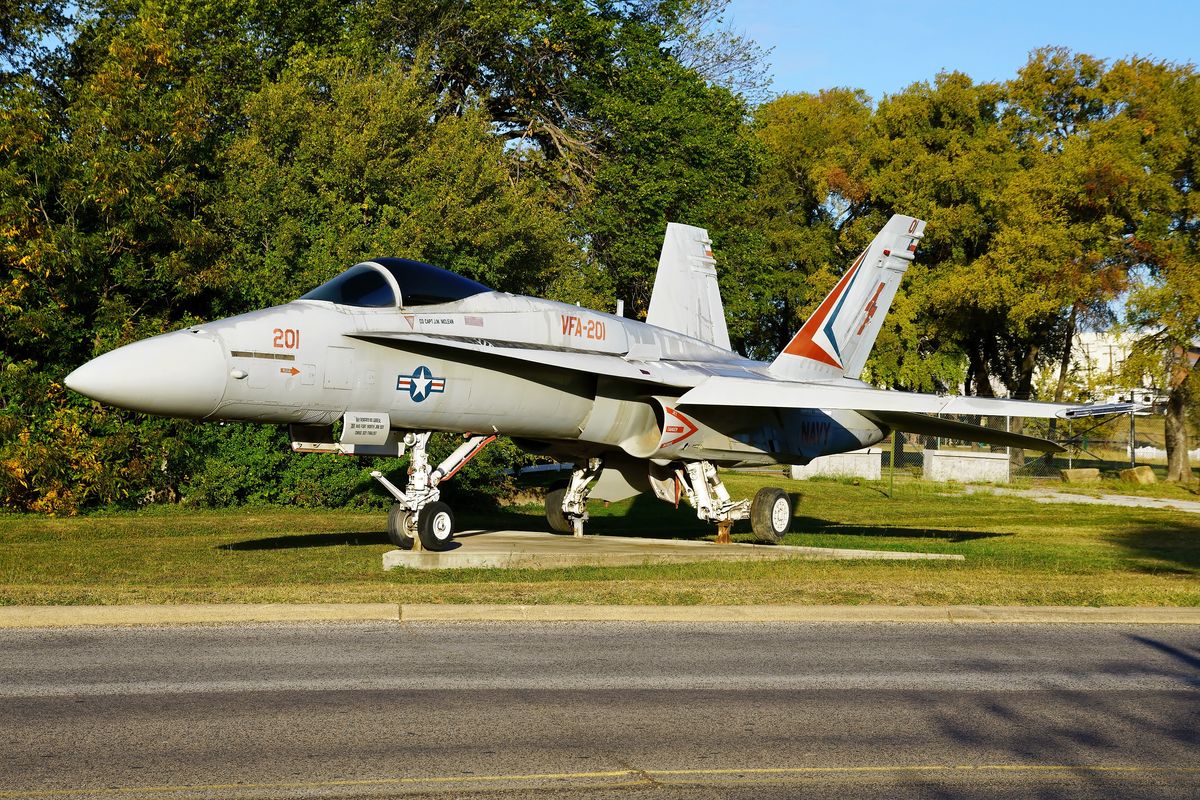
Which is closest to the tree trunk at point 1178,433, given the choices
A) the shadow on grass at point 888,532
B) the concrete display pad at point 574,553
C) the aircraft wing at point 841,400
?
the shadow on grass at point 888,532

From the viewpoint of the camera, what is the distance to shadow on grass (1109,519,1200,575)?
17344mm

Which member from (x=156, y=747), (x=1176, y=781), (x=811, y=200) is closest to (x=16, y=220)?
(x=156, y=747)

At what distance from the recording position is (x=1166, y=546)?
21.2 m

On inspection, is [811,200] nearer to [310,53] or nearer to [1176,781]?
[310,53]

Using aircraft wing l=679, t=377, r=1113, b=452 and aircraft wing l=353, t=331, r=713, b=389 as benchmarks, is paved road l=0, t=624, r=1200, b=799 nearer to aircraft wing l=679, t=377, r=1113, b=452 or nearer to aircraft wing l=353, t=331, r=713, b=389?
aircraft wing l=353, t=331, r=713, b=389

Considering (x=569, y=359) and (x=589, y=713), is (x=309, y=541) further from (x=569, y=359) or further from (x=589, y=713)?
(x=589, y=713)

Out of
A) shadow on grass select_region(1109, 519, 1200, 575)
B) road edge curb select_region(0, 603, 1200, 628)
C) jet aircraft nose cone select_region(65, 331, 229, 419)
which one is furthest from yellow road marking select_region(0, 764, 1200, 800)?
shadow on grass select_region(1109, 519, 1200, 575)

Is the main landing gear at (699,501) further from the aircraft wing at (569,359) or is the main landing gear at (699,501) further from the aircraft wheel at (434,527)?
the aircraft wheel at (434,527)

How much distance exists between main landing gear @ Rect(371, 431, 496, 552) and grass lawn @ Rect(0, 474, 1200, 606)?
0.54 m

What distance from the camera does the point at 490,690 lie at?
806 centimetres

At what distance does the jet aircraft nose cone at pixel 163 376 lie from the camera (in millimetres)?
11984

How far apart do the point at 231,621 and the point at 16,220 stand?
14.1m

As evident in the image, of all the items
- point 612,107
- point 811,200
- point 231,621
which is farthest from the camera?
point 811,200

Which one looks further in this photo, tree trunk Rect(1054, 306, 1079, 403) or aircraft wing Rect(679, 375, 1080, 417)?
tree trunk Rect(1054, 306, 1079, 403)
